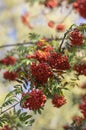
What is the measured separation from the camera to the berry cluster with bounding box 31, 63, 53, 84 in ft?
12.7

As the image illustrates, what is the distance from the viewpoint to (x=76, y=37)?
4.14 meters

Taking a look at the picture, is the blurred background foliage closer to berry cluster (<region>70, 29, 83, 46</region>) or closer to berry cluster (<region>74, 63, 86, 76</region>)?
berry cluster (<region>74, 63, 86, 76</region>)

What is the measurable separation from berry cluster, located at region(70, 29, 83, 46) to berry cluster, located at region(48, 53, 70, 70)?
0.64 ft

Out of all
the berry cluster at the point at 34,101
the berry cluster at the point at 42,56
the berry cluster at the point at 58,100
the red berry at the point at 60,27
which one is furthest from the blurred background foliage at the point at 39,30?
the berry cluster at the point at 34,101

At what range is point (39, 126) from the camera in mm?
11664

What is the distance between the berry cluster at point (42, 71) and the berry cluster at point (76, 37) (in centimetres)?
38

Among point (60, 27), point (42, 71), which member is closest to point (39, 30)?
point (60, 27)

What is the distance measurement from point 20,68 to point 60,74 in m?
0.56

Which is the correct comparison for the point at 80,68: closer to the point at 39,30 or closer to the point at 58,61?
the point at 58,61

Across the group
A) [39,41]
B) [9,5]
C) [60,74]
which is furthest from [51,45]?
[9,5]

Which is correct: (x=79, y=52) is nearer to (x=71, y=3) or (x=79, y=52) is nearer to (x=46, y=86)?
(x=46, y=86)

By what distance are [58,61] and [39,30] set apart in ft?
29.5

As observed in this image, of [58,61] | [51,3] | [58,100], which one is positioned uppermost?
[51,3]

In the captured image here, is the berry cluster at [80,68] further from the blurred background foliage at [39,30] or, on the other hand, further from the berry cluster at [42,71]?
the blurred background foliage at [39,30]
